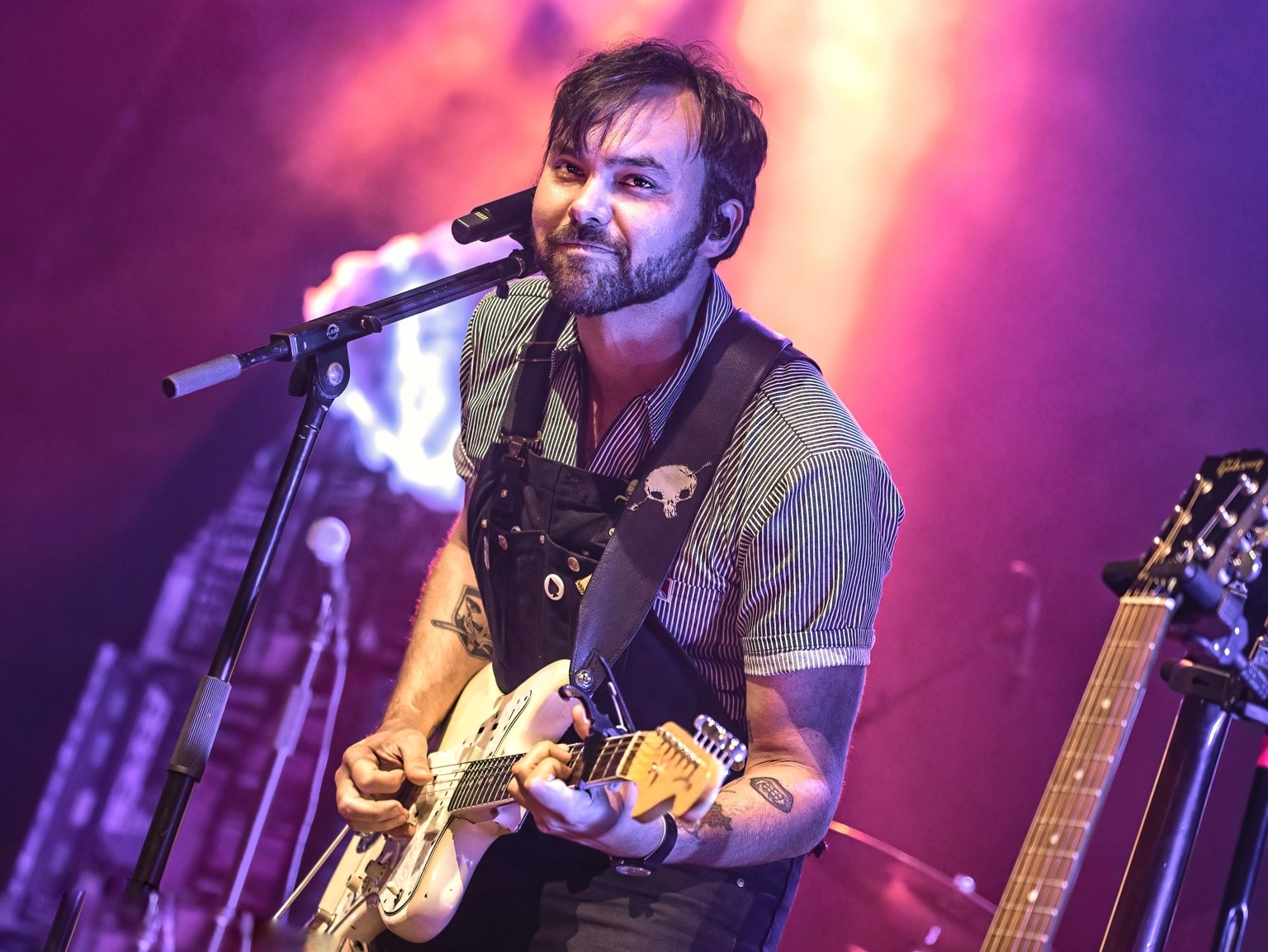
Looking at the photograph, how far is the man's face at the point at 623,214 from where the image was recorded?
251cm

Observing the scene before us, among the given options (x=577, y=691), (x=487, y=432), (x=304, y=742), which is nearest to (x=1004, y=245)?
(x=487, y=432)

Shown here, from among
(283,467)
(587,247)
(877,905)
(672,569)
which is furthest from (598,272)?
(877,905)

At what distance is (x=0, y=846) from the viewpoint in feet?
13.6

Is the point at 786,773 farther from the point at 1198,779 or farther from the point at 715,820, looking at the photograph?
the point at 1198,779

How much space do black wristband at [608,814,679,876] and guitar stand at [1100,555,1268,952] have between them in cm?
78

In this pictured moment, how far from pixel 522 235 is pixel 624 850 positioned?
1.36m

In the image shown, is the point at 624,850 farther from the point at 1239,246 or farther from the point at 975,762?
the point at 1239,246

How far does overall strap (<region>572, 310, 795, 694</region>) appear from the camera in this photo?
93.0 inches

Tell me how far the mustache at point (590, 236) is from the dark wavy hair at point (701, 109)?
24 cm

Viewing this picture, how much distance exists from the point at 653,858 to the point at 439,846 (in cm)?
47

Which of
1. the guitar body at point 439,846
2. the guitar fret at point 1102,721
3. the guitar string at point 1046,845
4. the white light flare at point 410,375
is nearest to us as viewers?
the guitar string at point 1046,845

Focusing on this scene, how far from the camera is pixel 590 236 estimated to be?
251 centimetres

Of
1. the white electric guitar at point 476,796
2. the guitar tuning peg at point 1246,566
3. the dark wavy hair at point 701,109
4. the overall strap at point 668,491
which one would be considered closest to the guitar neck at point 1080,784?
the guitar tuning peg at point 1246,566

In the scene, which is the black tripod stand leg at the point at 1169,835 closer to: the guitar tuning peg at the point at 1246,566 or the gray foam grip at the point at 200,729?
the guitar tuning peg at the point at 1246,566
